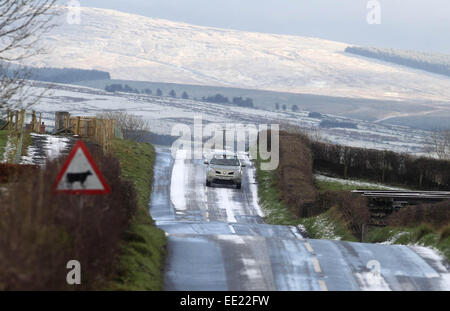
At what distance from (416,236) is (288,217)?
41.0ft

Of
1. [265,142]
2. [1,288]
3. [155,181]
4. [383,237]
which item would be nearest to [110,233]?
[1,288]

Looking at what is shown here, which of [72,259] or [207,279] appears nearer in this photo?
[72,259]

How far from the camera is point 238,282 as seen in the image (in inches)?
567

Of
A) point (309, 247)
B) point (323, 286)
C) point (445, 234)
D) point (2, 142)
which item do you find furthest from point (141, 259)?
point (2, 142)

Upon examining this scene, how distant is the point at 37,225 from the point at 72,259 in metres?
1.78

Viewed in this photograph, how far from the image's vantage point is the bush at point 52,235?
8.62m

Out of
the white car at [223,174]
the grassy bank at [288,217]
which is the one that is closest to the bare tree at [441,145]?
the grassy bank at [288,217]

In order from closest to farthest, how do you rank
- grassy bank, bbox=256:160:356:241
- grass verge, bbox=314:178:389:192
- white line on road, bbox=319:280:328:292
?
white line on road, bbox=319:280:328:292
grassy bank, bbox=256:160:356:241
grass verge, bbox=314:178:389:192

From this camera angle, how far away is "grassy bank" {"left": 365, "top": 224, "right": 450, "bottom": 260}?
2030 cm

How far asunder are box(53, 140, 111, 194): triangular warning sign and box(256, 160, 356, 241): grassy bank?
17143mm

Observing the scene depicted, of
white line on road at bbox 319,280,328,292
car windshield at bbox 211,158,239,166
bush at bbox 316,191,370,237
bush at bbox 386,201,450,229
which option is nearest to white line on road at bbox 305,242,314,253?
white line on road at bbox 319,280,328,292

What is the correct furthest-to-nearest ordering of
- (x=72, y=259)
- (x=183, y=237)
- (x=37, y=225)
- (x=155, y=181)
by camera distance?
(x=155, y=181) < (x=183, y=237) < (x=72, y=259) < (x=37, y=225)

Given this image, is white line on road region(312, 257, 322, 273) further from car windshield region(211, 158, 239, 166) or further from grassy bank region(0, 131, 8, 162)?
car windshield region(211, 158, 239, 166)
